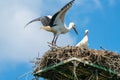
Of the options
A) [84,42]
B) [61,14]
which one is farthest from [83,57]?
[61,14]

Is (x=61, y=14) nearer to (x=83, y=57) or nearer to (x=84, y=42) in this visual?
(x=84, y=42)

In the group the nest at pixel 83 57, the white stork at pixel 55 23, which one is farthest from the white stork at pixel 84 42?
the nest at pixel 83 57

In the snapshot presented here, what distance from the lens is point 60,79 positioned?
1546cm

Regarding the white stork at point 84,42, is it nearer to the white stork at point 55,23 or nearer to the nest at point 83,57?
the white stork at point 55,23

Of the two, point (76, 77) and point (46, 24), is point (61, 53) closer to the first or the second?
point (76, 77)

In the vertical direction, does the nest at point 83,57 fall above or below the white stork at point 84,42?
below

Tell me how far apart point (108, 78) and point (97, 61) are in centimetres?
71

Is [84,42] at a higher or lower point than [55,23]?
lower

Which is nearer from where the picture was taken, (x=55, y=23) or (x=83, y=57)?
(x=83, y=57)

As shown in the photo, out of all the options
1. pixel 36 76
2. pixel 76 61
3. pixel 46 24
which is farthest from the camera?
pixel 46 24

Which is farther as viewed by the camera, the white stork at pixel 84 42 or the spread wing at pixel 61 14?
the spread wing at pixel 61 14

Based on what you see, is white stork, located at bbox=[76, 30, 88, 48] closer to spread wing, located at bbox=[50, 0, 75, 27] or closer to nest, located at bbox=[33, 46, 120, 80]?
spread wing, located at bbox=[50, 0, 75, 27]

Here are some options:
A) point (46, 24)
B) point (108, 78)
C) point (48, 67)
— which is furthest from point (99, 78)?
point (46, 24)

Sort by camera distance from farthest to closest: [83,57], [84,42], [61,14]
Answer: [61,14]
[84,42]
[83,57]
